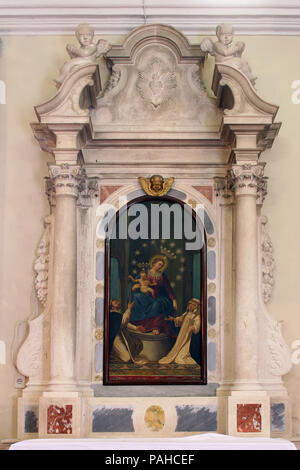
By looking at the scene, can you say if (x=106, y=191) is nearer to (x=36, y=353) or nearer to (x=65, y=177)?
(x=65, y=177)

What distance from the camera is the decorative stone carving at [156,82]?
9.48 m

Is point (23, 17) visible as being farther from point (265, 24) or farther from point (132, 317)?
point (132, 317)

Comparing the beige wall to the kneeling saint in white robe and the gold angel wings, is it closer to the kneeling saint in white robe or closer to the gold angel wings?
the kneeling saint in white robe

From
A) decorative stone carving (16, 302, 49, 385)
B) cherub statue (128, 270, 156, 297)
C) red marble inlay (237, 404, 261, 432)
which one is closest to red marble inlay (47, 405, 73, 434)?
decorative stone carving (16, 302, 49, 385)

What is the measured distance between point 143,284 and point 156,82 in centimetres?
224


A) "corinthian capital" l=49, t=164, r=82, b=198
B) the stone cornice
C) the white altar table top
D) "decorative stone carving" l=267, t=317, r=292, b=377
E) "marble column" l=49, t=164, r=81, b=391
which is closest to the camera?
the white altar table top

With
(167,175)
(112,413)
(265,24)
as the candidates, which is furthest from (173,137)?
(112,413)

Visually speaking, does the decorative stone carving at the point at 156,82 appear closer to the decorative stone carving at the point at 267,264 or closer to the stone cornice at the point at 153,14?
the stone cornice at the point at 153,14

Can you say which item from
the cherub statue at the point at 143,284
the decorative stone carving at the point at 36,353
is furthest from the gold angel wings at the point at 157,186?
the decorative stone carving at the point at 36,353

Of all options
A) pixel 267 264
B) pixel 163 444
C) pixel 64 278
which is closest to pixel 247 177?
pixel 267 264

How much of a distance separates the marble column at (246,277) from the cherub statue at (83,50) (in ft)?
6.21

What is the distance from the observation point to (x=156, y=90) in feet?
31.1

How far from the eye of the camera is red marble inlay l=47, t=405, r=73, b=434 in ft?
27.9

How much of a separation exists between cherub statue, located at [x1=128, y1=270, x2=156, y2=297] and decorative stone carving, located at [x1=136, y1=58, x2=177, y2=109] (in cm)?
189
